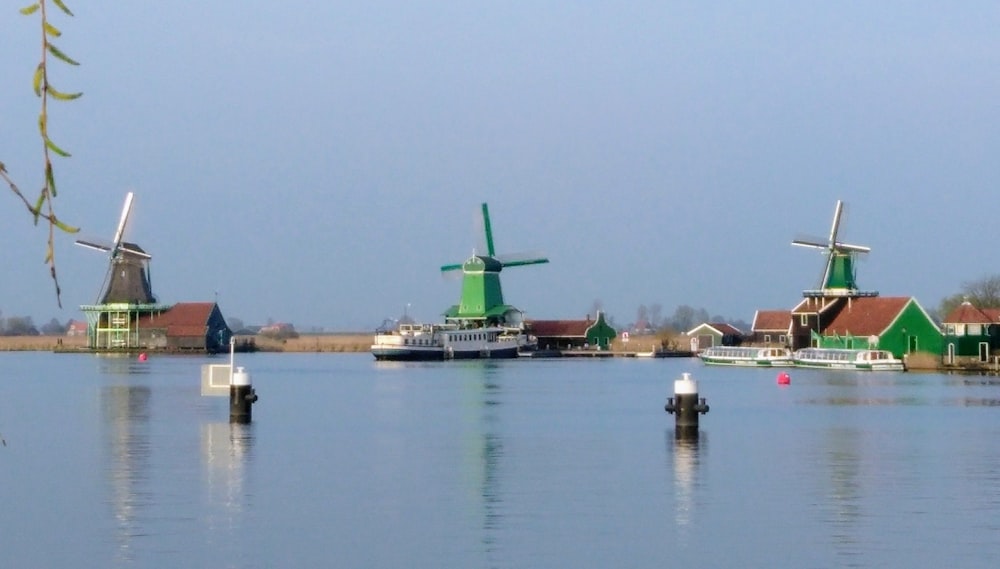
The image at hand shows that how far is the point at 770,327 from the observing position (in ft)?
343

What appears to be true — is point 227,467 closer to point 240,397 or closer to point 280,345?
point 240,397

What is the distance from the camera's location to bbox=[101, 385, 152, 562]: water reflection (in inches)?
737

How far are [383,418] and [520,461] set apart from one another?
1368 cm

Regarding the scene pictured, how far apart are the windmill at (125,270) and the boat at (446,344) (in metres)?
17.2

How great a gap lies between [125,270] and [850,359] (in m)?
51.9

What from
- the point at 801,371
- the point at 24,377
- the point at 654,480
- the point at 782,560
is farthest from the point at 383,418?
the point at 801,371

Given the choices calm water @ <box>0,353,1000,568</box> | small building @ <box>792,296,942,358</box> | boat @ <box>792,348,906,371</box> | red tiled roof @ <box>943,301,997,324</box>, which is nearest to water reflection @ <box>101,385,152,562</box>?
calm water @ <box>0,353,1000,568</box>

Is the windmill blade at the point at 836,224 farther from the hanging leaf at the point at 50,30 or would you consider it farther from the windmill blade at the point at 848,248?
the hanging leaf at the point at 50,30

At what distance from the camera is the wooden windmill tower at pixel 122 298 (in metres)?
103

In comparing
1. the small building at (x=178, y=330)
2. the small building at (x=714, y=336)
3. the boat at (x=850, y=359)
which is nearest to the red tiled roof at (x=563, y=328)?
the small building at (x=714, y=336)

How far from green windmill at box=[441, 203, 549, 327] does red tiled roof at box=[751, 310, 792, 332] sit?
16.7 m

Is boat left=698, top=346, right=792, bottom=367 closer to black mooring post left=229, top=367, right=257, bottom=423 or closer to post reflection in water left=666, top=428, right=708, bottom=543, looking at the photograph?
post reflection in water left=666, top=428, right=708, bottom=543

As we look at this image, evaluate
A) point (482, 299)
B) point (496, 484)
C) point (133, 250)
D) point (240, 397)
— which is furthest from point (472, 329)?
point (496, 484)

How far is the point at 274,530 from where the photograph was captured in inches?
749
